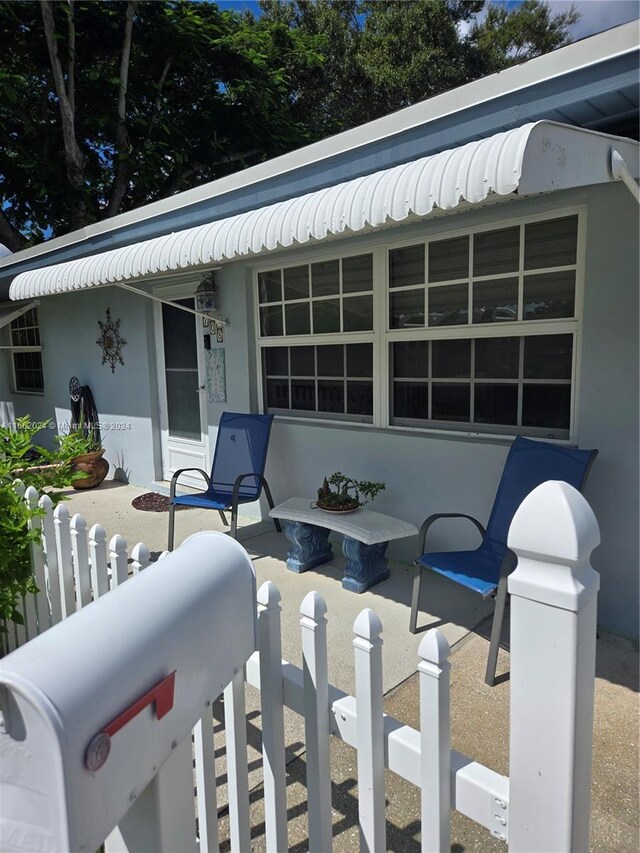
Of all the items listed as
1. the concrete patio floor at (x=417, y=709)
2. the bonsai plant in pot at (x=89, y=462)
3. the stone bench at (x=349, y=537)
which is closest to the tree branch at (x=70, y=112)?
the bonsai plant in pot at (x=89, y=462)

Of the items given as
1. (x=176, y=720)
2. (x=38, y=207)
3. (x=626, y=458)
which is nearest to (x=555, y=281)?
(x=626, y=458)

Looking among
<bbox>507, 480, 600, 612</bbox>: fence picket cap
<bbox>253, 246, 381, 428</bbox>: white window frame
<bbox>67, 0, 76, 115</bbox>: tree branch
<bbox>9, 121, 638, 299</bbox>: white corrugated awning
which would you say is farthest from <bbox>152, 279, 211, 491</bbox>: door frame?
<bbox>67, 0, 76, 115</bbox>: tree branch

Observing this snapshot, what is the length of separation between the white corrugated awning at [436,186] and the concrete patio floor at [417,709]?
247cm

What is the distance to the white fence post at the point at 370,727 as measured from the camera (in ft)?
4.50

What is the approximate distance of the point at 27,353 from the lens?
10.2m

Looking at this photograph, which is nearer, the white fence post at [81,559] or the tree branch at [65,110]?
the white fence post at [81,559]

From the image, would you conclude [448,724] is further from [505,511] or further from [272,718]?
[505,511]

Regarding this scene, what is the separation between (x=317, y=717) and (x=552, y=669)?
0.66m

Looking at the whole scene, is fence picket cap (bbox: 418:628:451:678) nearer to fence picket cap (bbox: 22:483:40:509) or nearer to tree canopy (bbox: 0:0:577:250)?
fence picket cap (bbox: 22:483:40:509)

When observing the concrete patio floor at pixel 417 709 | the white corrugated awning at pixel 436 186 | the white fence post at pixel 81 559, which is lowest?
the concrete patio floor at pixel 417 709

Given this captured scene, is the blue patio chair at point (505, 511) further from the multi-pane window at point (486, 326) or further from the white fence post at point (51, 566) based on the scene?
the white fence post at point (51, 566)

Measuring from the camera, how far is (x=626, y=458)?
3.47 meters

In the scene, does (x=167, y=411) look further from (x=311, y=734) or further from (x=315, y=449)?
(x=311, y=734)

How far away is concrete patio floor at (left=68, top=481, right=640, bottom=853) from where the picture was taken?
82.4 inches
